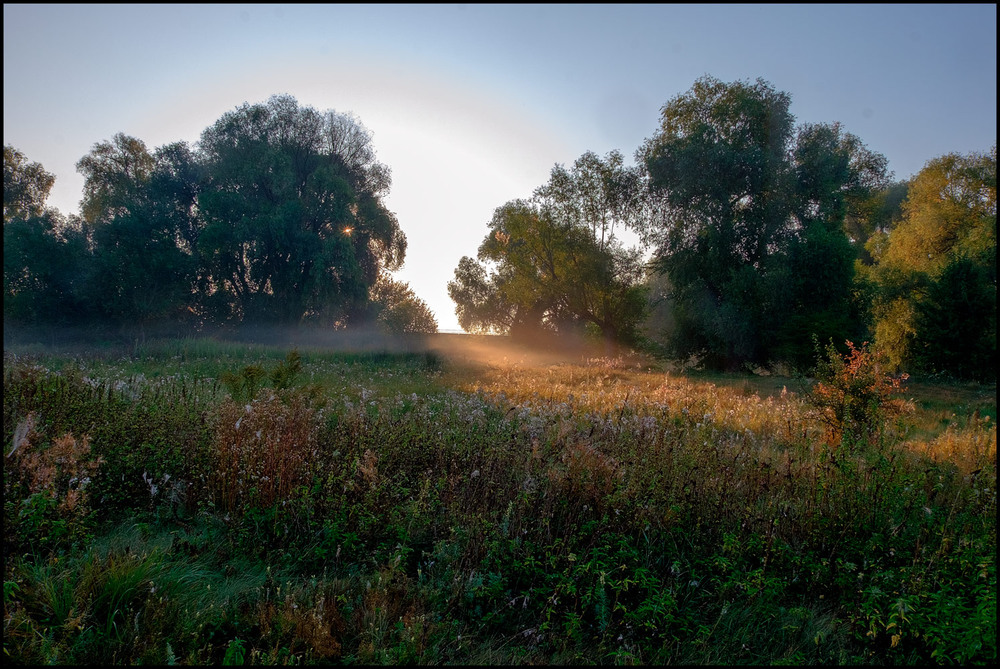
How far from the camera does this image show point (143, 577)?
290 centimetres

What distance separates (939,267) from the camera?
22.6 metres

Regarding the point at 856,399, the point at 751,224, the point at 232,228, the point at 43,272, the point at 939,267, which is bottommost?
the point at 856,399

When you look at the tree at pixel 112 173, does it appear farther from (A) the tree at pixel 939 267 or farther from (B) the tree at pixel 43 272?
(A) the tree at pixel 939 267

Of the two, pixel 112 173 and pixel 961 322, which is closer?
pixel 961 322

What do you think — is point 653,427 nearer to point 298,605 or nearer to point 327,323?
point 298,605

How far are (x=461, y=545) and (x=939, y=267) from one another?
2818 centimetres

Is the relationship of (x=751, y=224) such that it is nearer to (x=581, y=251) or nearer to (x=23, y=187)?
(x=581, y=251)

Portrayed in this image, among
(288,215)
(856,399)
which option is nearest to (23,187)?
(288,215)

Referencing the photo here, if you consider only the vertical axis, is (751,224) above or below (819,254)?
above

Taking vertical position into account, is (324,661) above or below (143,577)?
below

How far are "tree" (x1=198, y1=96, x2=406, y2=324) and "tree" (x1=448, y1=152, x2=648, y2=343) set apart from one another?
1007cm

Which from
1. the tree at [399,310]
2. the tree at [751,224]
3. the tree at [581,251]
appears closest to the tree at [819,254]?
the tree at [751,224]

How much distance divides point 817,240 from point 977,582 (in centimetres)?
2468

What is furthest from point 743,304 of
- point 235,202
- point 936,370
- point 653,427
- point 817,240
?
point 235,202
